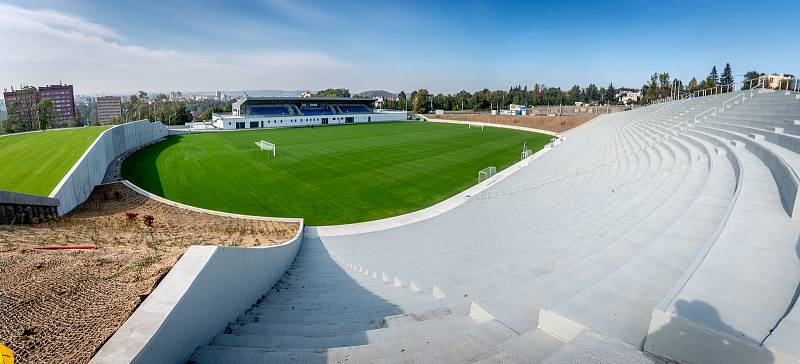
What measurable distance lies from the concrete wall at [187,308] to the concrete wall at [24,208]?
10.6 m

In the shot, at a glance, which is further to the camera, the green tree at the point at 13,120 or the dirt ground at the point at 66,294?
the green tree at the point at 13,120

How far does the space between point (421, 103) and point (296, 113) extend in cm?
5115

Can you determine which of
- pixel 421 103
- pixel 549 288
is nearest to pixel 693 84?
pixel 421 103

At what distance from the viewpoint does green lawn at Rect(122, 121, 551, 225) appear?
68.5ft

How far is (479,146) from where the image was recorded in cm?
4625

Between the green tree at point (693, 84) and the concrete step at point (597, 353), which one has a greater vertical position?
the green tree at point (693, 84)

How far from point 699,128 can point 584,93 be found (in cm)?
16752

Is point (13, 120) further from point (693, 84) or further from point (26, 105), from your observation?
point (693, 84)

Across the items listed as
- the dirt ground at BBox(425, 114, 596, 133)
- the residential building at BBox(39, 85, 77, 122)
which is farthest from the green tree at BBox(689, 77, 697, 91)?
the residential building at BBox(39, 85, 77, 122)

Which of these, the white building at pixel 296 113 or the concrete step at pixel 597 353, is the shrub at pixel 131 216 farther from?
the white building at pixel 296 113

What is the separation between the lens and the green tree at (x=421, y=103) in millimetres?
123262

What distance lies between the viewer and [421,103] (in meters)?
126

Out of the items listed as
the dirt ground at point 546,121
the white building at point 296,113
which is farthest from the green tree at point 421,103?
the dirt ground at point 546,121

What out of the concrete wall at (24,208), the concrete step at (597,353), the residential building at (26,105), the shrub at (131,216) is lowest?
the shrub at (131,216)
